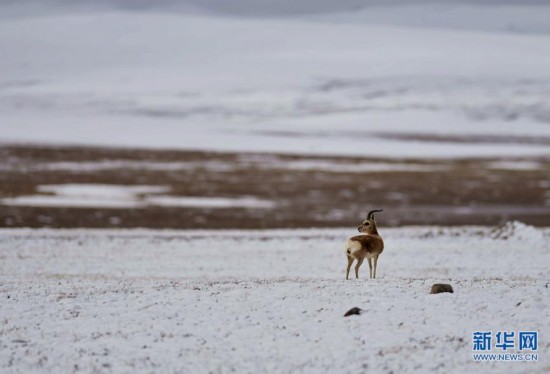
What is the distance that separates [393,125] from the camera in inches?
3625

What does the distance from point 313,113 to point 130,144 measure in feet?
138

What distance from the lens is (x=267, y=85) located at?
133 metres

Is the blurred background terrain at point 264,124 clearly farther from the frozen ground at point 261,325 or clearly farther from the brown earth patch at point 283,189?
the frozen ground at point 261,325

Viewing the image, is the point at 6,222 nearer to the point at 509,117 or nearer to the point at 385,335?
the point at 385,335

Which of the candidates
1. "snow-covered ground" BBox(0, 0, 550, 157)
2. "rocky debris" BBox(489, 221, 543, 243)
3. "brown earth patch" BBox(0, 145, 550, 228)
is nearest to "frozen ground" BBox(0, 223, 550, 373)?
"rocky debris" BBox(489, 221, 543, 243)

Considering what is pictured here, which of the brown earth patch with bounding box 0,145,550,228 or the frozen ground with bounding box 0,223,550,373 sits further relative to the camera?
the brown earth patch with bounding box 0,145,550,228

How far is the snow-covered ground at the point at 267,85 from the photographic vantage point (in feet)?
255

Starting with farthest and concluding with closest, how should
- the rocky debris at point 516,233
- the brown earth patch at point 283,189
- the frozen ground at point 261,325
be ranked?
the brown earth patch at point 283,189 < the rocky debris at point 516,233 < the frozen ground at point 261,325

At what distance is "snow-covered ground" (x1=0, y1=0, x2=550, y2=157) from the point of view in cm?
7762

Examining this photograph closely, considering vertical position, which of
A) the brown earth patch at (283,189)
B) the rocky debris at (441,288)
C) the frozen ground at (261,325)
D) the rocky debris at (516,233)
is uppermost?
the rocky debris at (441,288)

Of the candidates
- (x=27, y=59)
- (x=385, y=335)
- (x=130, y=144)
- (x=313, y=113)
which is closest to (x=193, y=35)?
(x=27, y=59)

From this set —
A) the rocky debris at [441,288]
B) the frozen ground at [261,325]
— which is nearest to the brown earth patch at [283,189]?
the frozen ground at [261,325]

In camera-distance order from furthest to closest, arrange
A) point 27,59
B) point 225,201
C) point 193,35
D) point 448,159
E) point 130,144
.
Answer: point 193,35 < point 27,59 < point 130,144 < point 448,159 < point 225,201

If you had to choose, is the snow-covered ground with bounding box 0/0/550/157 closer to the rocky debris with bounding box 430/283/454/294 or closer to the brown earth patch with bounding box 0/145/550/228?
the brown earth patch with bounding box 0/145/550/228
